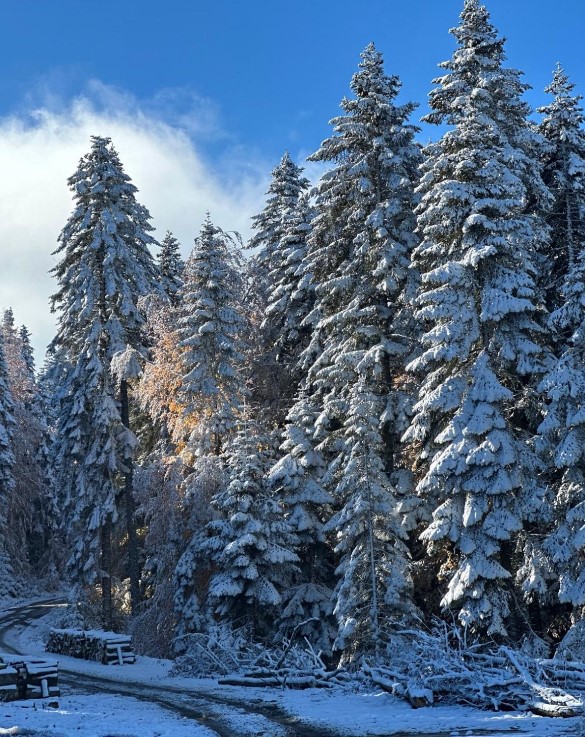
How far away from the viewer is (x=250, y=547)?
23.4 metres

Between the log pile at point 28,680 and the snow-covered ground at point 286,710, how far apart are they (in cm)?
48

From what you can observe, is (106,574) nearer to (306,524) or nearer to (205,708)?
(306,524)

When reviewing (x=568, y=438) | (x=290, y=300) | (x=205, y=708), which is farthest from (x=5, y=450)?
(x=568, y=438)

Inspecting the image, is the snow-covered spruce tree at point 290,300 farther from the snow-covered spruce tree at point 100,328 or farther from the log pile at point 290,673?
the log pile at point 290,673

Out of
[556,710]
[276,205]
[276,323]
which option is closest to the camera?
[556,710]

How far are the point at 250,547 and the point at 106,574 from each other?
441 inches

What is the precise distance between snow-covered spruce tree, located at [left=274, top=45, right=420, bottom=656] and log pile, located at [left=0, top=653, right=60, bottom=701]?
807cm

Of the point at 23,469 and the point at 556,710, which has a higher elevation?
the point at 23,469

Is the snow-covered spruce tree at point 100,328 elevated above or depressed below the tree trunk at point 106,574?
above

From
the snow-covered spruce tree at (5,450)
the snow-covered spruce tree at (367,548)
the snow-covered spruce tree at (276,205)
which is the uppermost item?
the snow-covered spruce tree at (276,205)

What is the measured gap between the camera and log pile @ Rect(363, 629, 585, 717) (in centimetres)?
1012

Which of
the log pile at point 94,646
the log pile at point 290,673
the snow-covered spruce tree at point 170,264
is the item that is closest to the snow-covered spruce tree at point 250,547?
the log pile at point 94,646

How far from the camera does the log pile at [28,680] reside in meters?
16.0

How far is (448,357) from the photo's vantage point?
798 inches
